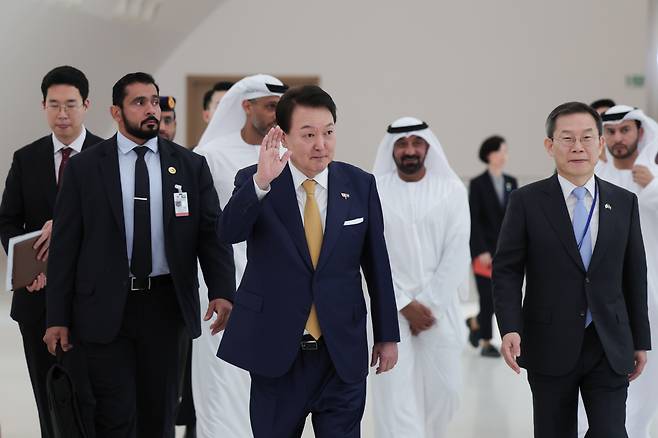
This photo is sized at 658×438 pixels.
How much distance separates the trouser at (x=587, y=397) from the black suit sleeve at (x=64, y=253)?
5.62 ft

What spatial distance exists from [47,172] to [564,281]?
216 cm

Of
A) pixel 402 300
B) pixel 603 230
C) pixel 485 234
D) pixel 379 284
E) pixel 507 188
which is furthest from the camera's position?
pixel 507 188

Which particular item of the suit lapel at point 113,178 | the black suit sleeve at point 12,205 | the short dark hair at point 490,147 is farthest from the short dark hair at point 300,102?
the short dark hair at point 490,147

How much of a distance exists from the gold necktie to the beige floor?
7.15 feet

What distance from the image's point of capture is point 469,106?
14125 mm

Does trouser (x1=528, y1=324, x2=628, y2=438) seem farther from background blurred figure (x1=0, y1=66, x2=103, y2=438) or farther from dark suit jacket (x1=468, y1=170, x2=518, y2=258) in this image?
dark suit jacket (x1=468, y1=170, x2=518, y2=258)

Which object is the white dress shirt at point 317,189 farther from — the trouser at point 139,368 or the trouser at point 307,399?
the trouser at point 139,368

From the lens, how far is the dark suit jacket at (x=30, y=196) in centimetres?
439

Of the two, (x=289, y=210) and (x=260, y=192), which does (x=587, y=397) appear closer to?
(x=289, y=210)

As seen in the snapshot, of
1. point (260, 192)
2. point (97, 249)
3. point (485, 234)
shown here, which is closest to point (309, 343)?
point (260, 192)

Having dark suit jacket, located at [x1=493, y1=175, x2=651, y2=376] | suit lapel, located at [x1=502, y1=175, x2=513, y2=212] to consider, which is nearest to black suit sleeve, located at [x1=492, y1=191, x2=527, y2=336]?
dark suit jacket, located at [x1=493, y1=175, x2=651, y2=376]

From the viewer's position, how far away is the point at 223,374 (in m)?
4.98

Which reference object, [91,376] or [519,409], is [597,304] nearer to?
[91,376]

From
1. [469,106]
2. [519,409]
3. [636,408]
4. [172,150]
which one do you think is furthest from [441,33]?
[172,150]
